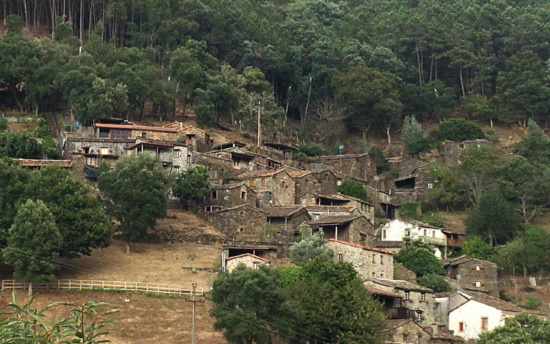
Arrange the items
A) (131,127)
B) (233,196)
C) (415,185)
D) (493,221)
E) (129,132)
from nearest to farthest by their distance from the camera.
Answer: (233,196), (493,221), (129,132), (131,127), (415,185)

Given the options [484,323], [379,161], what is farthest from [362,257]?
[379,161]

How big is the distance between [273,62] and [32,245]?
57450 millimetres

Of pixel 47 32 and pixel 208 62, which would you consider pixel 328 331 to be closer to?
pixel 208 62

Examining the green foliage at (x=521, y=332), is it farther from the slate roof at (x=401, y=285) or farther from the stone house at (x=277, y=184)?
the stone house at (x=277, y=184)

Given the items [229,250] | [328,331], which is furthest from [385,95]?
[328,331]

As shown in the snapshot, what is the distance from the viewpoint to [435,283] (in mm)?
72188

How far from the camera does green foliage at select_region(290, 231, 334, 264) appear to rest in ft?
225

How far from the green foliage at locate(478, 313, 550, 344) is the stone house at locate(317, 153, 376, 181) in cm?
3797

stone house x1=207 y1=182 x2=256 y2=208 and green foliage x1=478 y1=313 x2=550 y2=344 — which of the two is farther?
stone house x1=207 y1=182 x2=256 y2=208

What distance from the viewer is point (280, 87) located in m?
120

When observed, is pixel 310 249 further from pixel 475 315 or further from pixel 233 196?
pixel 233 196

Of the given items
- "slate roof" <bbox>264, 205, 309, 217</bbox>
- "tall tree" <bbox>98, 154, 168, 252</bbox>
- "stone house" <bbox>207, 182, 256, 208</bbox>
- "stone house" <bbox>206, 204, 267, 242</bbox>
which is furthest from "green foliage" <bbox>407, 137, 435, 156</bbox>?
"tall tree" <bbox>98, 154, 168, 252</bbox>

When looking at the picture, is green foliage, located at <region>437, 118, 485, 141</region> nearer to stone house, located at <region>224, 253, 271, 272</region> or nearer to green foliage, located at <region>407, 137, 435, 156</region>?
green foliage, located at <region>407, 137, 435, 156</region>

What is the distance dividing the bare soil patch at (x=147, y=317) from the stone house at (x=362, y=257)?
37.7 feet
